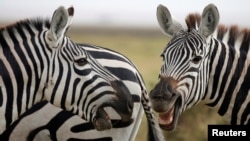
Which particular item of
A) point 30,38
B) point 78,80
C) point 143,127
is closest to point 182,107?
→ point 78,80

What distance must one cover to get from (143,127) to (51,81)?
401 centimetres

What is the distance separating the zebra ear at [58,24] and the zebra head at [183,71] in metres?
0.93

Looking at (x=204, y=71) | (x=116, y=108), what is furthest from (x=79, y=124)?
(x=204, y=71)

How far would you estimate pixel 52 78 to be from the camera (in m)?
4.77

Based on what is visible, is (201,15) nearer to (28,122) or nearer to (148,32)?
(28,122)

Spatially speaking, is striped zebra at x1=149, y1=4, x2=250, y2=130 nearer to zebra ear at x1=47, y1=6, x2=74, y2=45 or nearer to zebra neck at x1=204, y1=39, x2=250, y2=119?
zebra neck at x1=204, y1=39, x2=250, y2=119

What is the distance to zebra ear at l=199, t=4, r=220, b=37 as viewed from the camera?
16.1ft

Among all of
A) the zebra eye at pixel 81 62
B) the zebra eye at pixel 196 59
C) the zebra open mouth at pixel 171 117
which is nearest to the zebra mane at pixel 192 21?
the zebra eye at pixel 196 59

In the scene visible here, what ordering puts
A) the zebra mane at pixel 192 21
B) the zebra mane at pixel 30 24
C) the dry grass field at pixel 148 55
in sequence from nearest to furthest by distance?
1. the zebra mane at pixel 30 24
2. the zebra mane at pixel 192 21
3. the dry grass field at pixel 148 55

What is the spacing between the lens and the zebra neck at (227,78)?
4.94 m

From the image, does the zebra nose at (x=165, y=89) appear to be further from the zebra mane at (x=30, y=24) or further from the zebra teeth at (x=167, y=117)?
the zebra mane at (x=30, y=24)

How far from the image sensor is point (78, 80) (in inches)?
189

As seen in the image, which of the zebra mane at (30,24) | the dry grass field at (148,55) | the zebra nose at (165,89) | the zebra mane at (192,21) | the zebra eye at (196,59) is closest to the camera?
the zebra nose at (165,89)

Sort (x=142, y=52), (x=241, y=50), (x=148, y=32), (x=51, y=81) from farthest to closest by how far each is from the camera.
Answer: (x=148, y=32)
(x=142, y=52)
(x=241, y=50)
(x=51, y=81)
